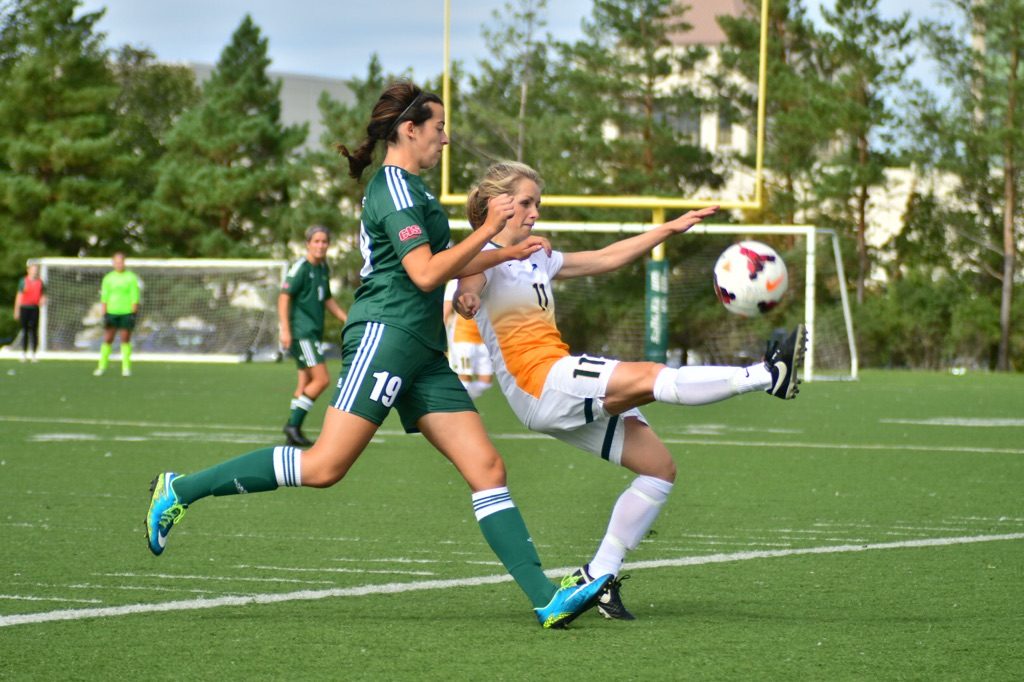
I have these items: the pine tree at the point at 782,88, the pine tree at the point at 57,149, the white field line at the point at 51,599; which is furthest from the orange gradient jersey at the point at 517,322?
the pine tree at the point at 57,149

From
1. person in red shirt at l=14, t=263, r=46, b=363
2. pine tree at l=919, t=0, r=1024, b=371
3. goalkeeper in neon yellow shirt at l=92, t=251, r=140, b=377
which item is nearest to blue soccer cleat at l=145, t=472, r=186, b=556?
goalkeeper in neon yellow shirt at l=92, t=251, r=140, b=377

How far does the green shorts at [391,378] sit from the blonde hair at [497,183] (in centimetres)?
71

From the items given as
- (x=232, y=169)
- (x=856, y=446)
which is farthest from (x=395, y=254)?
(x=232, y=169)

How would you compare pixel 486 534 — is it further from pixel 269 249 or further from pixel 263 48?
pixel 263 48

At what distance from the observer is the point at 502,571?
648cm

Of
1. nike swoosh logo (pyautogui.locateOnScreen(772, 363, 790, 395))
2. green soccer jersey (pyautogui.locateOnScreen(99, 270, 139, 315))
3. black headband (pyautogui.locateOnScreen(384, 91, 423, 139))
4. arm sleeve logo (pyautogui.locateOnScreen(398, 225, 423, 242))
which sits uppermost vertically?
black headband (pyautogui.locateOnScreen(384, 91, 423, 139))

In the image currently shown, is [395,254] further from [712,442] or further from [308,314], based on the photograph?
[712,442]

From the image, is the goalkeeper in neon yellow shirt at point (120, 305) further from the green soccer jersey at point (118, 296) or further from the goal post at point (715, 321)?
the goal post at point (715, 321)

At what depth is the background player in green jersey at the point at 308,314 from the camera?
1304cm

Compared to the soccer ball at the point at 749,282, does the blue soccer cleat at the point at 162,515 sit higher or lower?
lower

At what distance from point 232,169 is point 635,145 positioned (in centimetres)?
1342

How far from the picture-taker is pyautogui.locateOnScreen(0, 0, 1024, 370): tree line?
136 feet

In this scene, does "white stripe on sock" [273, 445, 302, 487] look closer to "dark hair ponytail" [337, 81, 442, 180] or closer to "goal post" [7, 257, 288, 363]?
"dark hair ponytail" [337, 81, 442, 180]

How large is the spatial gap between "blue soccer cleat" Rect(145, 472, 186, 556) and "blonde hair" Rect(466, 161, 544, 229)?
58.2 inches
